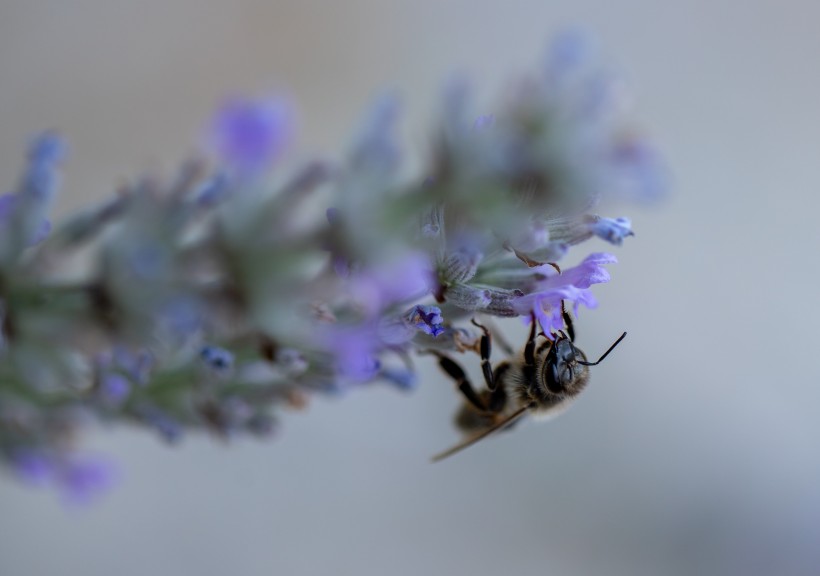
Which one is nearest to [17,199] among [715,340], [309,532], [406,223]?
[406,223]

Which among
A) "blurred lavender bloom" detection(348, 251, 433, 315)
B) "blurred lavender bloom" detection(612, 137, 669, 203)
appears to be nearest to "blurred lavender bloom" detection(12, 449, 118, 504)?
"blurred lavender bloom" detection(348, 251, 433, 315)

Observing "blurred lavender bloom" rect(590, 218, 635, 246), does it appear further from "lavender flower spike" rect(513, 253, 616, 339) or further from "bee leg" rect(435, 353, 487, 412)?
"bee leg" rect(435, 353, 487, 412)

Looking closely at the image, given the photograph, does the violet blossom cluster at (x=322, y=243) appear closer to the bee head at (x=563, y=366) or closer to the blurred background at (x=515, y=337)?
the bee head at (x=563, y=366)

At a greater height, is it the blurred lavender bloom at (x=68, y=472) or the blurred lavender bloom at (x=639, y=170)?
the blurred lavender bloom at (x=68, y=472)

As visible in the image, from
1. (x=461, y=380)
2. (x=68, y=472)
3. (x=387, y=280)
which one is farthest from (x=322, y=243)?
(x=68, y=472)

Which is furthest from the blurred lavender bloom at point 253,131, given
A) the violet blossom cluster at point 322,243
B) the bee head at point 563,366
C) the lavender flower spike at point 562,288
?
the bee head at point 563,366

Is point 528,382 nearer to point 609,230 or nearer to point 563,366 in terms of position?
point 563,366

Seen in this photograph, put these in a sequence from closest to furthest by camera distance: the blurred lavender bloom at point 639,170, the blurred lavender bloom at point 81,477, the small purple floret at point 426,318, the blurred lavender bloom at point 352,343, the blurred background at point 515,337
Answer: the blurred lavender bloom at point 639,170, the blurred lavender bloom at point 352,343, the small purple floret at point 426,318, the blurred lavender bloom at point 81,477, the blurred background at point 515,337
